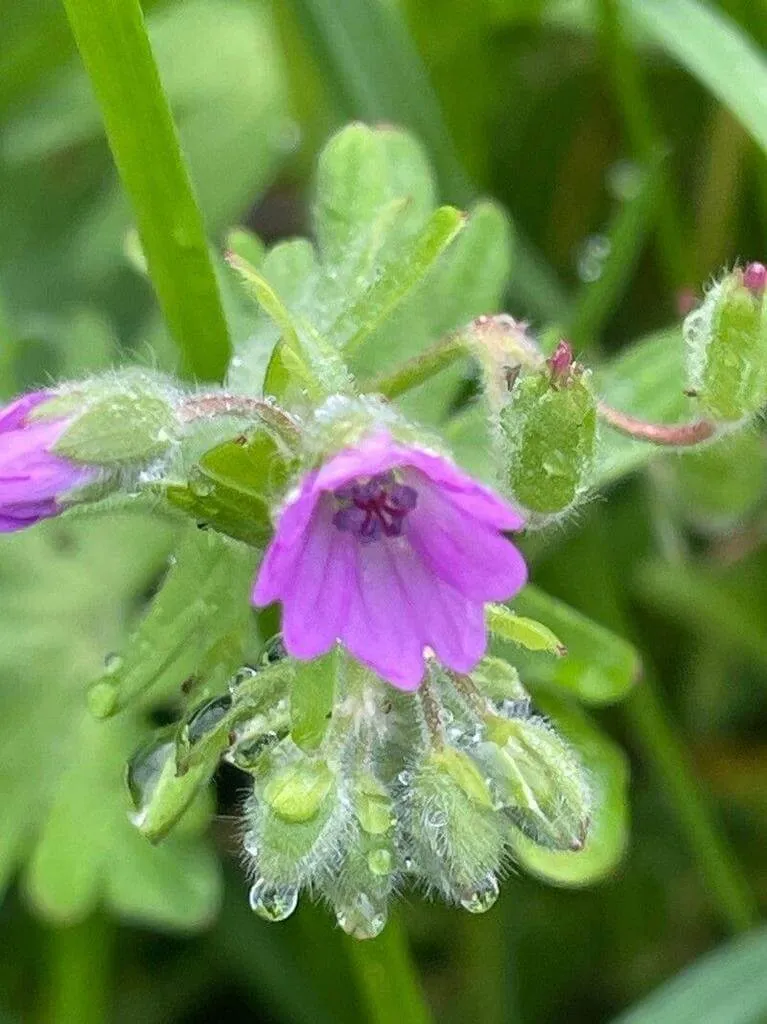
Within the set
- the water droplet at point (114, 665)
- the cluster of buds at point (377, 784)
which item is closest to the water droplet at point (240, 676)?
the cluster of buds at point (377, 784)

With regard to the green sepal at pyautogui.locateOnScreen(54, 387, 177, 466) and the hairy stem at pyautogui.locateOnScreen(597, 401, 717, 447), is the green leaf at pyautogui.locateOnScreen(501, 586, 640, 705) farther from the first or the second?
the green sepal at pyautogui.locateOnScreen(54, 387, 177, 466)

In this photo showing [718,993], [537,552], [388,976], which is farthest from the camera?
[537,552]

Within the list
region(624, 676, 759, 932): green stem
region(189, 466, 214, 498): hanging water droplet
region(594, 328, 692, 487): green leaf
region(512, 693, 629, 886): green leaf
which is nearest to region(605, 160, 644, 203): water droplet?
region(594, 328, 692, 487): green leaf

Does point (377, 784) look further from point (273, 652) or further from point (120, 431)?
point (120, 431)

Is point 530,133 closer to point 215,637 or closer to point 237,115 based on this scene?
point 237,115

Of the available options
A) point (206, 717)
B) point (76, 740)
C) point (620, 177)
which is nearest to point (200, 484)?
point (206, 717)

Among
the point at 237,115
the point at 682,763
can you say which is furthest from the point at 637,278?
the point at 682,763
